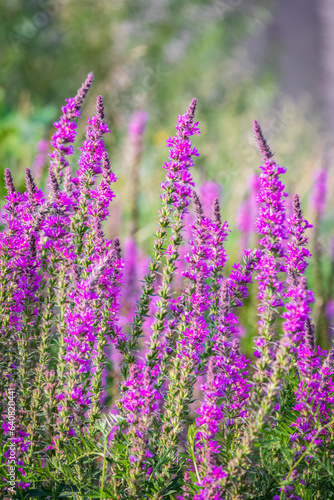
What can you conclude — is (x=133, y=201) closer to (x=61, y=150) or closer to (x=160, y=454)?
(x=61, y=150)

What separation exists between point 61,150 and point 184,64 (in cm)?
1190

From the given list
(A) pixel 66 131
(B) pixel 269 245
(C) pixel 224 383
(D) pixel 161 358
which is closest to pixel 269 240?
(B) pixel 269 245

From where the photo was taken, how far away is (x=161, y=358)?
58.5 inches

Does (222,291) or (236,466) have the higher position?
(222,291)

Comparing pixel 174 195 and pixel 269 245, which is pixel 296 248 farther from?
pixel 174 195

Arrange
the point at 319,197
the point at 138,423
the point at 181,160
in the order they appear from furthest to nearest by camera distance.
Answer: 1. the point at 319,197
2. the point at 181,160
3. the point at 138,423

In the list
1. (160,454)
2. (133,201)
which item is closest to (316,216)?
(133,201)

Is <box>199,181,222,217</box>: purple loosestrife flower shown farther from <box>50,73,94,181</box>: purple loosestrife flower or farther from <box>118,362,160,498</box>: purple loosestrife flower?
<box>118,362,160,498</box>: purple loosestrife flower

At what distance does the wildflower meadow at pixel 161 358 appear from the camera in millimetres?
1174

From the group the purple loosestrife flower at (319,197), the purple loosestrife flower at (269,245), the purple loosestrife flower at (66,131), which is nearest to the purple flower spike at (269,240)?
the purple loosestrife flower at (269,245)

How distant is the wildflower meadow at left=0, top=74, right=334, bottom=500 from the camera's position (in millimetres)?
1174

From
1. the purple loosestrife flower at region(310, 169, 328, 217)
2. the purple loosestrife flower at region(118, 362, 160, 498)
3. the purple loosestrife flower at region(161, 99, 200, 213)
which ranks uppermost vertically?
the purple loosestrife flower at region(310, 169, 328, 217)

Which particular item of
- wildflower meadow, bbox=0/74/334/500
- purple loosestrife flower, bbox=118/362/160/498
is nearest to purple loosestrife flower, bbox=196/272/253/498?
wildflower meadow, bbox=0/74/334/500

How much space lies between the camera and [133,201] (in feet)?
12.7
